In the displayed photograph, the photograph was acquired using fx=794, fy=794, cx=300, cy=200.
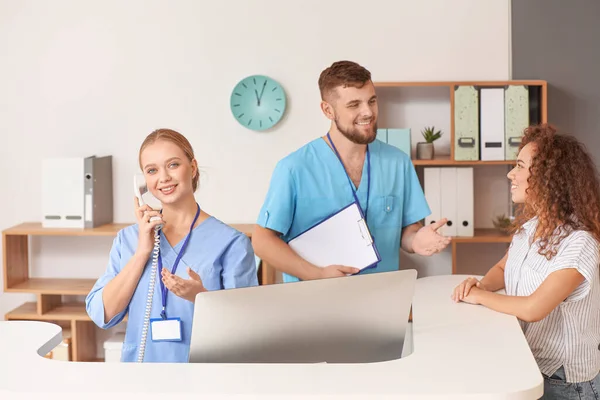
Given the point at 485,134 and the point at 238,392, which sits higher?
the point at 485,134

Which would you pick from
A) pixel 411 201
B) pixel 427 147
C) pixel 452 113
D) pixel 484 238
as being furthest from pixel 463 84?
pixel 411 201

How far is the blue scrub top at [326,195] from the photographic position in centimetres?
279

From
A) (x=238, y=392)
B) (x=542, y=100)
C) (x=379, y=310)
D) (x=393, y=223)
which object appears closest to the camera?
(x=238, y=392)

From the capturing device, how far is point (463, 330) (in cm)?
195

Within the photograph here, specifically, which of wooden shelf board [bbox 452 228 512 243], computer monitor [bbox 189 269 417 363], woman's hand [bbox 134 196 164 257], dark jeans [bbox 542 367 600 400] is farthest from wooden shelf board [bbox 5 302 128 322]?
dark jeans [bbox 542 367 600 400]

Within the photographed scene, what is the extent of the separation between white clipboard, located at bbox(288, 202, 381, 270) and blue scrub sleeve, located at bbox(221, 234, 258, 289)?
515 mm

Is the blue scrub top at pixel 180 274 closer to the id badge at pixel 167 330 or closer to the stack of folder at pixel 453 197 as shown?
the id badge at pixel 167 330

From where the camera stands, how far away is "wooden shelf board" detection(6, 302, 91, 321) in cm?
425

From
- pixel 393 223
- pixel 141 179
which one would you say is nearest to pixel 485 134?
pixel 393 223

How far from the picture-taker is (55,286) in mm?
4348

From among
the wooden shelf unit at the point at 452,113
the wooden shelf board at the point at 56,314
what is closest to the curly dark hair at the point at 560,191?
the wooden shelf unit at the point at 452,113

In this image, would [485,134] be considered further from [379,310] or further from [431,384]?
[431,384]

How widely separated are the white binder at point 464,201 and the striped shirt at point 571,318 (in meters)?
2.00

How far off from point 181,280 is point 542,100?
8.98 feet
